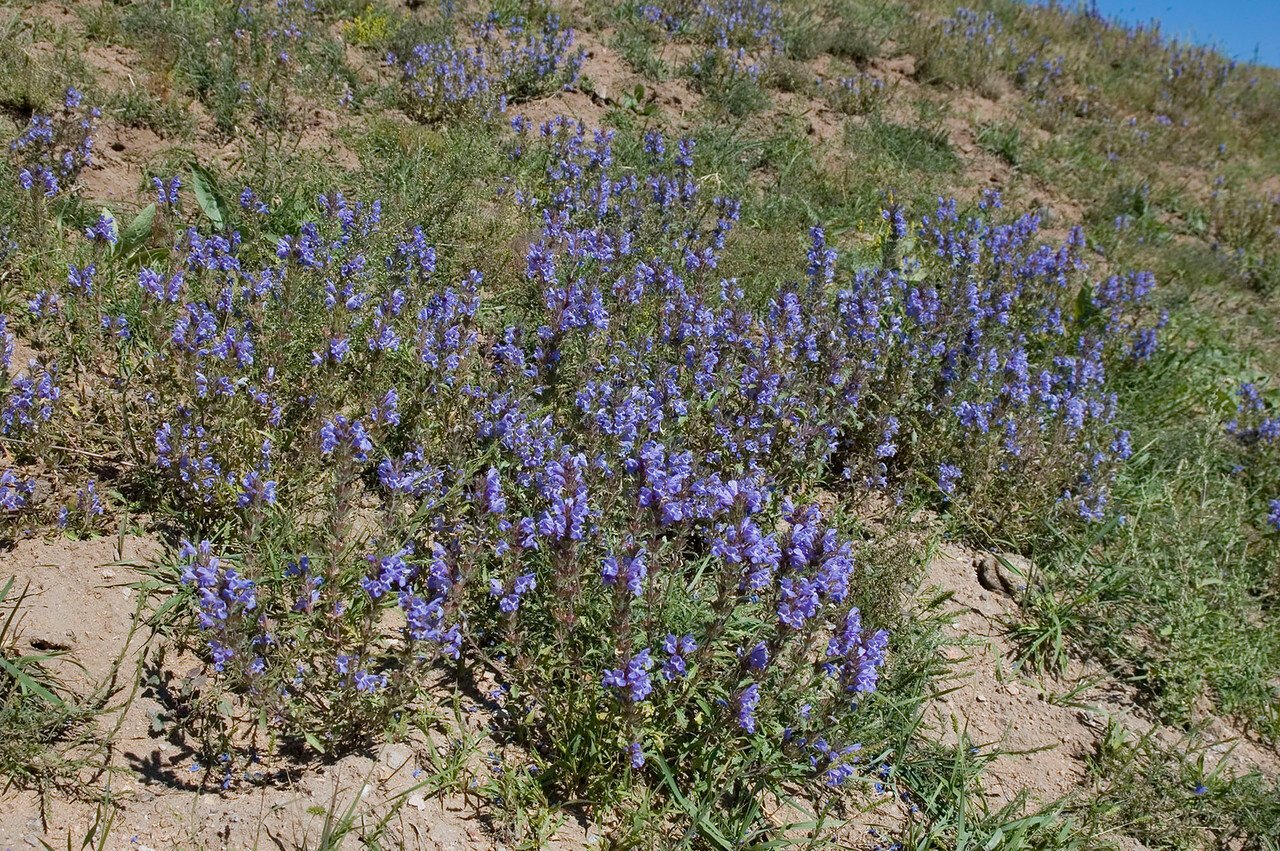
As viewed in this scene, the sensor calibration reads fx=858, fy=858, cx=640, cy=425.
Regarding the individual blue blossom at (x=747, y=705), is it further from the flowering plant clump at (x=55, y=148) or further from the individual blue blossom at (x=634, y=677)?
the flowering plant clump at (x=55, y=148)

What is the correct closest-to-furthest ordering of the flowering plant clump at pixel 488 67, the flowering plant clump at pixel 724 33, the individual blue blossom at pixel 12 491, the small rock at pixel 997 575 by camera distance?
the individual blue blossom at pixel 12 491
the small rock at pixel 997 575
the flowering plant clump at pixel 488 67
the flowering plant clump at pixel 724 33

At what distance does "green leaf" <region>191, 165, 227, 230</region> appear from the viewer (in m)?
4.90

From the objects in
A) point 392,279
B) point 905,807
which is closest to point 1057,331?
point 905,807

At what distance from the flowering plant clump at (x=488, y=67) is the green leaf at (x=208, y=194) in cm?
217

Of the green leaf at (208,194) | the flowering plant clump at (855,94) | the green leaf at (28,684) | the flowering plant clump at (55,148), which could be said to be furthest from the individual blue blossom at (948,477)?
the flowering plant clump at (855,94)

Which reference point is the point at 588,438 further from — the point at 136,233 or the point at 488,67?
the point at 488,67

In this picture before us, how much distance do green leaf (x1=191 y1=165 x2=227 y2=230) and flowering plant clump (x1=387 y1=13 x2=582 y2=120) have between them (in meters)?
2.17

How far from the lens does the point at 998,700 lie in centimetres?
377

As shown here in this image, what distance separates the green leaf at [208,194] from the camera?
490cm

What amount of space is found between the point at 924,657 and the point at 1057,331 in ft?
10.8

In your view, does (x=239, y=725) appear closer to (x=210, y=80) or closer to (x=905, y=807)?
(x=905, y=807)

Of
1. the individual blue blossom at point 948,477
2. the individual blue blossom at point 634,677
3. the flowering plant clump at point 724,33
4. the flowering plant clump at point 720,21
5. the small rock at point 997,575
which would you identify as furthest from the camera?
the flowering plant clump at point 720,21

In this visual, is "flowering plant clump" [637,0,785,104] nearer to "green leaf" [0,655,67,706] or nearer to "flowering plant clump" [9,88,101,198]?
"flowering plant clump" [9,88,101,198]

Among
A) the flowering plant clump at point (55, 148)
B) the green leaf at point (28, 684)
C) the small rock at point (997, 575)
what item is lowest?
the green leaf at point (28, 684)
